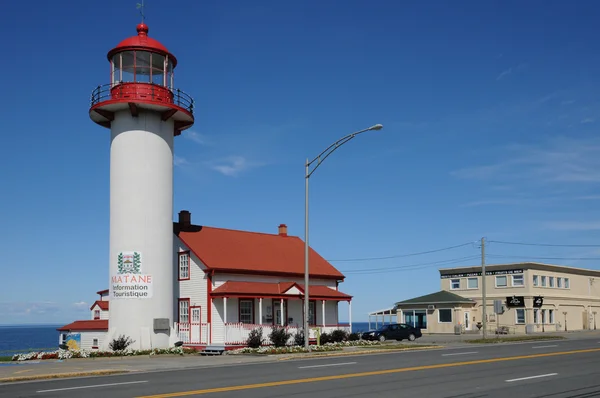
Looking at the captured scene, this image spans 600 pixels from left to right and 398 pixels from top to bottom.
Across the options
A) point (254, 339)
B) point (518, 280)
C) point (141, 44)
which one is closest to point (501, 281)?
point (518, 280)

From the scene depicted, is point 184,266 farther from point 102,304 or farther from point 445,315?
point 445,315

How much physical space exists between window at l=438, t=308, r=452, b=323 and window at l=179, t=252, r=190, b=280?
31.7m

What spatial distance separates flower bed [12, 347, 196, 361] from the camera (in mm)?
28062

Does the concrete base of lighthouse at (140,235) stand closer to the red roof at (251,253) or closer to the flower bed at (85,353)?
the flower bed at (85,353)

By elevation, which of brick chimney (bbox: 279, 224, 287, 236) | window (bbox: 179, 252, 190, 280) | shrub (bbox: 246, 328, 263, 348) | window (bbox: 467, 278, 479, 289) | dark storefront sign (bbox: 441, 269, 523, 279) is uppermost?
brick chimney (bbox: 279, 224, 287, 236)

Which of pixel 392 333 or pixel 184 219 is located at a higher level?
pixel 184 219

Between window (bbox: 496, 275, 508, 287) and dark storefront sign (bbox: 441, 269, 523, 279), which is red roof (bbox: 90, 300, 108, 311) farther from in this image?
window (bbox: 496, 275, 508, 287)

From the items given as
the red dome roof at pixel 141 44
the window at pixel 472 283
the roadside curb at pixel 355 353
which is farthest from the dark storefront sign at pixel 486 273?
the red dome roof at pixel 141 44

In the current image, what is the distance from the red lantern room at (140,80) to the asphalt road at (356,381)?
52.1ft

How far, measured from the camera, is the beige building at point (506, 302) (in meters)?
62.3

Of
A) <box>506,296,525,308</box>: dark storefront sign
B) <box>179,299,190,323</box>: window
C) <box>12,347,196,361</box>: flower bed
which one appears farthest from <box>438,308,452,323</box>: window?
<box>12,347,196,361</box>: flower bed

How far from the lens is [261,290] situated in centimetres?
3788

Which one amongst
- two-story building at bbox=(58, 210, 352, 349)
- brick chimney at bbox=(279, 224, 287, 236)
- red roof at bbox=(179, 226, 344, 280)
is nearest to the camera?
two-story building at bbox=(58, 210, 352, 349)

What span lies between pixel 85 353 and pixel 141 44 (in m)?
15.5
